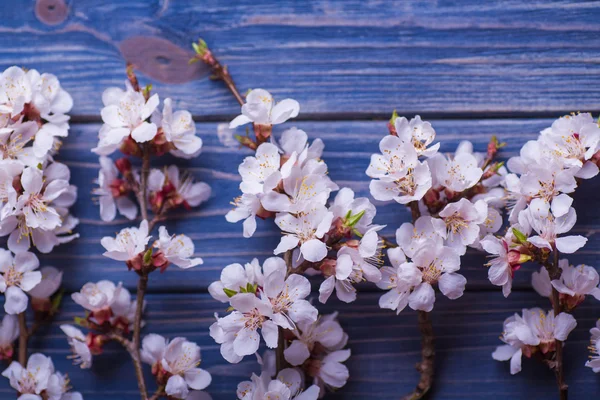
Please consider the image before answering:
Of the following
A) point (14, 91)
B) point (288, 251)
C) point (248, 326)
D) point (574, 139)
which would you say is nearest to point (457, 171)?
point (574, 139)

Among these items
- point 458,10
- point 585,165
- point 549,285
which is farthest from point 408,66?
point 549,285

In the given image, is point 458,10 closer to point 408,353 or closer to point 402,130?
point 402,130

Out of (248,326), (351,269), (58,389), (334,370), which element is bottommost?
(58,389)

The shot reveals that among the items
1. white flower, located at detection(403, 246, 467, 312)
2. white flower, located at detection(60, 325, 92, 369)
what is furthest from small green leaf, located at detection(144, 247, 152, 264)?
white flower, located at detection(403, 246, 467, 312)

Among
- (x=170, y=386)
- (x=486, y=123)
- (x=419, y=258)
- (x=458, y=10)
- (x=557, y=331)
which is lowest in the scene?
(x=170, y=386)

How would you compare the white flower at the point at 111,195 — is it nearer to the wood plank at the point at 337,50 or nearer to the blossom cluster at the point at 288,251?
the wood plank at the point at 337,50

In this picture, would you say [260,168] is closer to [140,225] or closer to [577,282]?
[140,225]

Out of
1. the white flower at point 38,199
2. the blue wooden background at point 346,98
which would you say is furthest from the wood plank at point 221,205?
the white flower at point 38,199

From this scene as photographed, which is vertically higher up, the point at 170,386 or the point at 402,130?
the point at 402,130
